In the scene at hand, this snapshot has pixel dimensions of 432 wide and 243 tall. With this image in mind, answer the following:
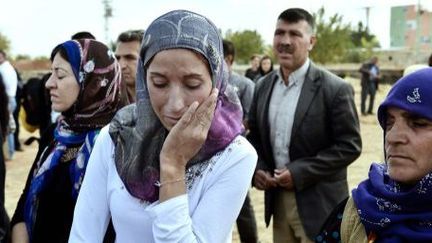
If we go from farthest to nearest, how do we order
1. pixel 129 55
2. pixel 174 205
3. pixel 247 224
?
pixel 247 224, pixel 129 55, pixel 174 205

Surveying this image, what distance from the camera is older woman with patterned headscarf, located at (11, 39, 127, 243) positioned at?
2510 mm

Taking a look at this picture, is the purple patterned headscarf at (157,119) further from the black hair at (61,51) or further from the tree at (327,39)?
the tree at (327,39)

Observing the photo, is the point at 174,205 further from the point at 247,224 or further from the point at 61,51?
the point at 247,224

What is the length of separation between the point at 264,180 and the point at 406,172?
2.12 metres

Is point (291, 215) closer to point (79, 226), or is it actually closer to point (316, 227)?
point (316, 227)

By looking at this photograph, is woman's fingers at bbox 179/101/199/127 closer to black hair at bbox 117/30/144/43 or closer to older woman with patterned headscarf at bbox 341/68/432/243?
older woman with patterned headscarf at bbox 341/68/432/243

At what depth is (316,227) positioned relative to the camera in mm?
3688

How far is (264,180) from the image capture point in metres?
3.83

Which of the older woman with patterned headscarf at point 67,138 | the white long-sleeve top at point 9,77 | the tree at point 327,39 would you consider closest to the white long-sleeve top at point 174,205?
A: the older woman with patterned headscarf at point 67,138

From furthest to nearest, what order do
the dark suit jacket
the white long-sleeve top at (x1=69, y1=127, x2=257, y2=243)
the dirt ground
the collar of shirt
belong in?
the dirt ground, the collar of shirt, the dark suit jacket, the white long-sleeve top at (x1=69, y1=127, x2=257, y2=243)

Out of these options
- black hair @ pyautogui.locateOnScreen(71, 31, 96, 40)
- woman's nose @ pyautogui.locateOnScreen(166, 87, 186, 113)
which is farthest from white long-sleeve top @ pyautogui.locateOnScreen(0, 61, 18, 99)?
woman's nose @ pyautogui.locateOnScreen(166, 87, 186, 113)

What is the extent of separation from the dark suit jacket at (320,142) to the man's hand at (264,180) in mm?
170

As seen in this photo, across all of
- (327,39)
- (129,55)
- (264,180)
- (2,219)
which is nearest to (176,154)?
(2,219)

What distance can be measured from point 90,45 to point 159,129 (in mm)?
956
